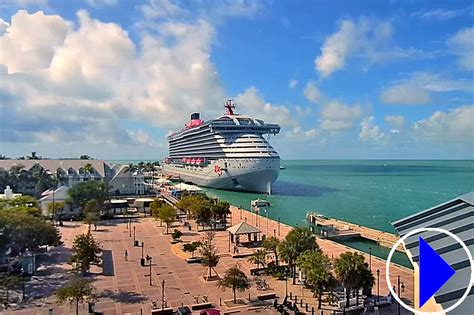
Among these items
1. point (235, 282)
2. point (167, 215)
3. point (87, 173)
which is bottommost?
point (235, 282)

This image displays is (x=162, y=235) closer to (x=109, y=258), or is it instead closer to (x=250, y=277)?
(x=109, y=258)

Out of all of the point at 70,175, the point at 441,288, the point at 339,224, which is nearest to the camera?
the point at 441,288

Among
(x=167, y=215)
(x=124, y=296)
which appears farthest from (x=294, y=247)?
(x=167, y=215)

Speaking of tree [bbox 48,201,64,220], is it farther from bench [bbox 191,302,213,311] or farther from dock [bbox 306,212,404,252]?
bench [bbox 191,302,213,311]

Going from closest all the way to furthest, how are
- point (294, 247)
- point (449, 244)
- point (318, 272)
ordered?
point (449, 244) < point (318, 272) < point (294, 247)

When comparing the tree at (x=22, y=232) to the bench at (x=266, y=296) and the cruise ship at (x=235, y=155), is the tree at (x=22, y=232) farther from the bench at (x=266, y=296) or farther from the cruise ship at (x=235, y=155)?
the cruise ship at (x=235, y=155)

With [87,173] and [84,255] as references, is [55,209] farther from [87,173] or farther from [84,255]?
[87,173]

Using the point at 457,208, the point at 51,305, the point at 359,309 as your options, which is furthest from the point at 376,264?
→ the point at 51,305
